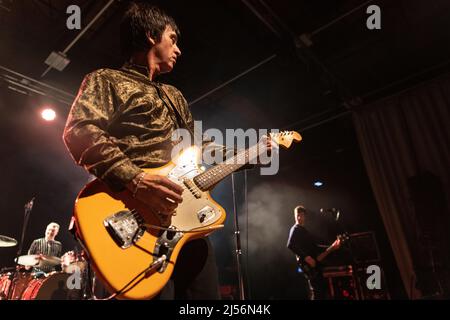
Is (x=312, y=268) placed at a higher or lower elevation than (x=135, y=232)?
higher

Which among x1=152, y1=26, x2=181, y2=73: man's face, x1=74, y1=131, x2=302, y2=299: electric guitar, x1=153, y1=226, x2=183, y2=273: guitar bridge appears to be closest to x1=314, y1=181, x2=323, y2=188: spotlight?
x1=152, y1=26, x2=181, y2=73: man's face

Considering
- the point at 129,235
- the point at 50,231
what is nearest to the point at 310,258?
the point at 129,235

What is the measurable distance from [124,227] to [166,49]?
49.6 inches

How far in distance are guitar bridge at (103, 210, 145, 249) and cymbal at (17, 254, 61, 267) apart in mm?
5429

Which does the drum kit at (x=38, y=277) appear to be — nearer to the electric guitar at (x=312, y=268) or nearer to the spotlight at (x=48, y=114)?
the spotlight at (x=48, y=114)

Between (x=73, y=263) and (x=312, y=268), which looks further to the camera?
(x=312, y=268)

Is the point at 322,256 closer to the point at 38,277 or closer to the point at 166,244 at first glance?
the point at 38,277

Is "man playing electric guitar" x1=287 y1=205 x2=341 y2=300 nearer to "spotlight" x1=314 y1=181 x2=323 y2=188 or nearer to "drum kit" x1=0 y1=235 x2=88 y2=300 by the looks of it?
"spotlight" x1=314 y1=181 x2=323 y2=188

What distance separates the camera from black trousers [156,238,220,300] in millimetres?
1390

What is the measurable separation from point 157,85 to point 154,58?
230 mm

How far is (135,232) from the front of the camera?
1272 mm

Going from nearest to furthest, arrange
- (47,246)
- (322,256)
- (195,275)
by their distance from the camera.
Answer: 1. (195,275)
2. (322,256)
3. (47,246)

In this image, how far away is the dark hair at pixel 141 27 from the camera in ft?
6.31

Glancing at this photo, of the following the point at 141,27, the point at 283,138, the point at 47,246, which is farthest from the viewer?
the point at 47,246
